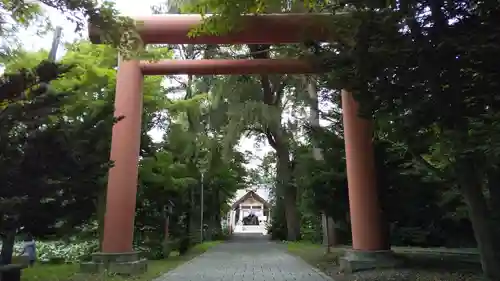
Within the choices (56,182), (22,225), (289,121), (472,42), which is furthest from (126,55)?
(289,121)

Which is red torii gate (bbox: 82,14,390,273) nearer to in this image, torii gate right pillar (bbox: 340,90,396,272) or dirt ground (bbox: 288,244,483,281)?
torii gate right pillar (bbox: 340,90,396,272)

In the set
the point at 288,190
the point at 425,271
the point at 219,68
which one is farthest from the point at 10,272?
the point at 288,190

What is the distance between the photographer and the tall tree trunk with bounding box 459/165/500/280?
6.75 m

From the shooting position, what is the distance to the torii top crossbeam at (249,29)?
365 inches

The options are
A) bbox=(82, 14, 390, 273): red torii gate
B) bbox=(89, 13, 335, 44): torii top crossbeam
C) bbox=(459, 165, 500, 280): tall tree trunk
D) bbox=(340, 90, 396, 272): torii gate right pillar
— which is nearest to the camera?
bbox=(459, 165, 500, 280): tall tree trunk

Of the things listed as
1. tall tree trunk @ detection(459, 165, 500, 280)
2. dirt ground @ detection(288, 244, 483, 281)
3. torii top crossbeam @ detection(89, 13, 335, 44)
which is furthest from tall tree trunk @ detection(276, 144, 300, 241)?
tall tree trunk @ detection(459, 165, 500, 280)

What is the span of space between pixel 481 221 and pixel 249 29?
18.4 ft

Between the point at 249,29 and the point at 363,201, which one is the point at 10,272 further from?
the point at 363,201

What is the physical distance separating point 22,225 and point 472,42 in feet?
23.1

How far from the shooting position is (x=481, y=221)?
686cm

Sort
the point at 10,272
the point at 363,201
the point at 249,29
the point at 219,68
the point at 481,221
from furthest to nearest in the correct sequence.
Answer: the point at 219,68, the point at 363,201, the point at 249,29, the point at 10,272, the point at 481,221

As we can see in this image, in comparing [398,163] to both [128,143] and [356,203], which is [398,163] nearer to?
[356,203]

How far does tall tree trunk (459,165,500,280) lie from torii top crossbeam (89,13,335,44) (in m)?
3.85

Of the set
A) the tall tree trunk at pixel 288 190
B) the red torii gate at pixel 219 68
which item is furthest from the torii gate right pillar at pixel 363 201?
the tall tree trunk at pixel 288 190
